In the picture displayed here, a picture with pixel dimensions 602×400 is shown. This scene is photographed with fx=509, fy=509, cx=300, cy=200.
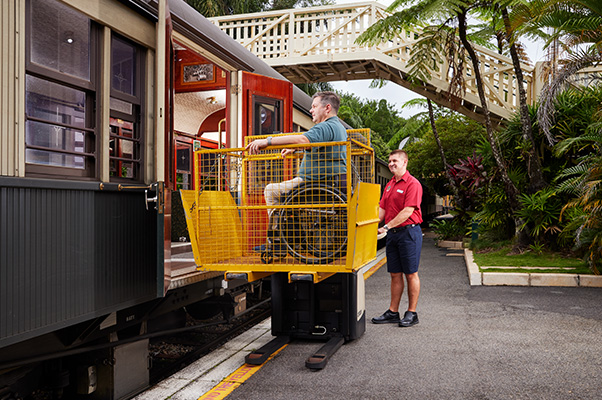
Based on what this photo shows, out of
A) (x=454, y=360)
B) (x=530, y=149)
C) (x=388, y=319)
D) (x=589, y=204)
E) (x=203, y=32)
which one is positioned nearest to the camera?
(x=454, y=360)

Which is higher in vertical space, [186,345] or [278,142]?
[278,142]

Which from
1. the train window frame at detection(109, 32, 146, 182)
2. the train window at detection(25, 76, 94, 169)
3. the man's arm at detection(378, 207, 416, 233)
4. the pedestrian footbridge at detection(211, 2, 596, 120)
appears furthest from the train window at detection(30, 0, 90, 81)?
the pedestrian footbridge at detection(211, 2, 596, 120)

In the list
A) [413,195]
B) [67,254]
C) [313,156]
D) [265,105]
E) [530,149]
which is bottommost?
[67,254]

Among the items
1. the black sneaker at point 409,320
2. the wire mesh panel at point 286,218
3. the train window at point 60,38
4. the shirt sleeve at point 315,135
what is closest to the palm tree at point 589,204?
the black sneaker at point 409,320

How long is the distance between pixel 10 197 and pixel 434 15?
27.5 feet

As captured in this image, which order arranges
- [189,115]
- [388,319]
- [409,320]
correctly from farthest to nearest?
1. [189,115]
2. [388,319]
3. [409,320]

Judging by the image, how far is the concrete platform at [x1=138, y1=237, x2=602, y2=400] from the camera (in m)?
3.57

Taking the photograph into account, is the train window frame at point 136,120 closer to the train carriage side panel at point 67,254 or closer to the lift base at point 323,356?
the train carriage side panel at point 67,254

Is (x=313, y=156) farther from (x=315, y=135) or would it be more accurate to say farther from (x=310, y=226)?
(x=310, y=226)

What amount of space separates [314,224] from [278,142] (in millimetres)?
690

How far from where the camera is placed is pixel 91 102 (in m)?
3.71

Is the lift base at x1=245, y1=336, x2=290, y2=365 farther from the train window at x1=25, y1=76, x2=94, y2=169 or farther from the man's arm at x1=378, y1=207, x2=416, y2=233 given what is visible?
the train window at x1=25, y1=76, x2=94, y2=169

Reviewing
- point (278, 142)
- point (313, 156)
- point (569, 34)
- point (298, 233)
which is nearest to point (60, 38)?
point (278, 142)

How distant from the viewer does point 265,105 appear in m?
6.38
